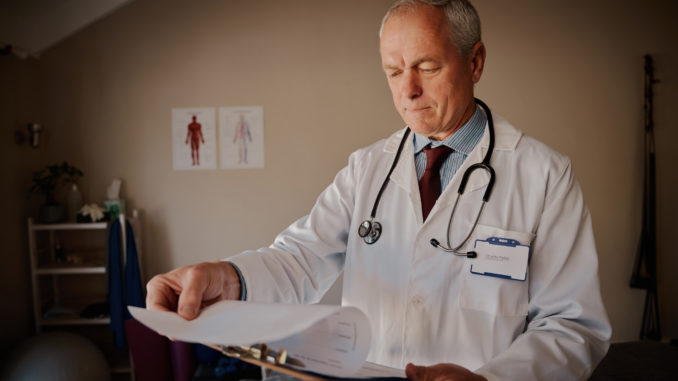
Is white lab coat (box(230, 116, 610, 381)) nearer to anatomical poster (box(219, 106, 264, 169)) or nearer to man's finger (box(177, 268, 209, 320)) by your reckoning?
man's finger (box(177, 268, 209, 320))

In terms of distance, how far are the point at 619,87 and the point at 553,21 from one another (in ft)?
2.50

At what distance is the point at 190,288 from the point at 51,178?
284cm

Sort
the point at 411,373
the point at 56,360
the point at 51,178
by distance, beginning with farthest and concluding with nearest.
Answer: the point at 51,178 → the point at 56,360 → the point at 411,373

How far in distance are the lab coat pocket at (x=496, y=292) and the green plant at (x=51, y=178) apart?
123 inches

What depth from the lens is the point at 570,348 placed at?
33.8 inches

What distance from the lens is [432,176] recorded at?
46.3 inches

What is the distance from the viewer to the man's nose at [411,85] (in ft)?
3.41

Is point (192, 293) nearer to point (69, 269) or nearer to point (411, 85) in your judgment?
point (411, 85)

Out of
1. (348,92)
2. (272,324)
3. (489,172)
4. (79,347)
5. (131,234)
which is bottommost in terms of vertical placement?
(79,347)

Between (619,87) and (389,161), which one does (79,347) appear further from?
(619,87)

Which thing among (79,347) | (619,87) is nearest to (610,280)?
(619,87)

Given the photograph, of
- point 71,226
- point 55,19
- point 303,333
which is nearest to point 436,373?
point 303,333

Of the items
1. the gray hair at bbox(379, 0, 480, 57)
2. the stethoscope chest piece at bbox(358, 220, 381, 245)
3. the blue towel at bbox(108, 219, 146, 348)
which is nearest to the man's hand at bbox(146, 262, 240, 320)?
the stethoscope chest piece at bbox(358, 220, 381, 245)

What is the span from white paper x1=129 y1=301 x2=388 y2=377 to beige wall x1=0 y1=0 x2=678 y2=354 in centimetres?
268
